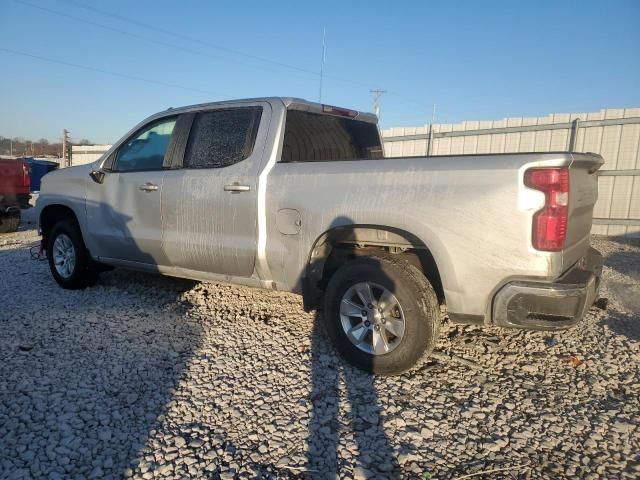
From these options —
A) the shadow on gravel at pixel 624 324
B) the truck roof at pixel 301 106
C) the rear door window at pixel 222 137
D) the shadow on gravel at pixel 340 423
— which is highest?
the truck roof at pixel 301 106

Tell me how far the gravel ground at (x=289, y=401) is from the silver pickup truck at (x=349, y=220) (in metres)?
0.46

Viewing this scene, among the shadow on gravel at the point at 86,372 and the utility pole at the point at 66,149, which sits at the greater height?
the utility pole at the point at 66,149

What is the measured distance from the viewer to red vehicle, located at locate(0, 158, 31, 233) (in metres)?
9.70

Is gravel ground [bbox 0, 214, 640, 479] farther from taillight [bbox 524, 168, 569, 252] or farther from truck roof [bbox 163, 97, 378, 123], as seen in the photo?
truck roof [bbox 163, 97, 378, 123]

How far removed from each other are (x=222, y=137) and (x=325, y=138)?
100 cm

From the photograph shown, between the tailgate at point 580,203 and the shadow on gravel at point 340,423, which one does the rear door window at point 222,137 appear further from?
the tailgate at point 580,203

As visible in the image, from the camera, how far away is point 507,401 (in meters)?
2.77

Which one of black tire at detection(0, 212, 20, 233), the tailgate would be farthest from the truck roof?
black tire at detection(0, 212, 20, 233)

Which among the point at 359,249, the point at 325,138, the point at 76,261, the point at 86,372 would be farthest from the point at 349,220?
the point at 76,261

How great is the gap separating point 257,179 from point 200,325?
152cm

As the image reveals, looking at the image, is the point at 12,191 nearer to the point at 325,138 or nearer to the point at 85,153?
the point at 325,138

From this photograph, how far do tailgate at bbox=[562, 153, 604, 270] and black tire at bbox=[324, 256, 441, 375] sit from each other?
865mm

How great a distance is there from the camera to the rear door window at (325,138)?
12.8ft

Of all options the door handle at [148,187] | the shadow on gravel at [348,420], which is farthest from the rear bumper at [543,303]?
the door handle at [148,187]
